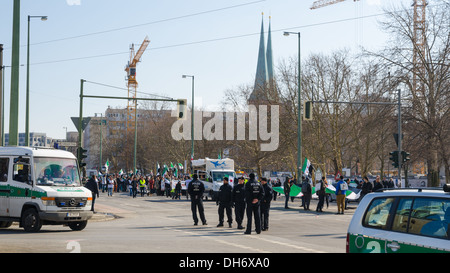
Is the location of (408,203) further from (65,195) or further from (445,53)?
(445,53)

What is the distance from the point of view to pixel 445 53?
1321 inches

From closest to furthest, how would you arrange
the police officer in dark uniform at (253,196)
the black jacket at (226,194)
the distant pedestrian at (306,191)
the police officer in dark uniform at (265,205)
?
the police officer in dark uniform at (253,196), the police officer in dark uniform at (265,205), the black jacket at (226,194), the distant pedestrian at (306,191)

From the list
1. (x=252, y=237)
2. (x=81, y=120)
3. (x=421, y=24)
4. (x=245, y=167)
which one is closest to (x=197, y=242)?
(x=252, y=237)

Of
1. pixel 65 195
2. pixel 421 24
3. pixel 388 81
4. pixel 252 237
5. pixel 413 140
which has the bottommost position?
pixel 252 237

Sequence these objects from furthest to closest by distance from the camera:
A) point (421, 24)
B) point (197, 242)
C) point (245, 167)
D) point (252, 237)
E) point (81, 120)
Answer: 1. point (245, 167)
2. point (421, 24)
3. point (81, 120)
4. point (252, 237)
5. point (197, 242)

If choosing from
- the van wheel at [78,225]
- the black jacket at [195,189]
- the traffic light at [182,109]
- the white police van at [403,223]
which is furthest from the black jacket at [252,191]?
the traffic light at [182,109]

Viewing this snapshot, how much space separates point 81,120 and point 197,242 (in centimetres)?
1506

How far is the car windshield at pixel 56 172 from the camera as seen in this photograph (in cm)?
1689

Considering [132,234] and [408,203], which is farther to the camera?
[132,234]

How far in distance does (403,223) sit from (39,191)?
1176 cm

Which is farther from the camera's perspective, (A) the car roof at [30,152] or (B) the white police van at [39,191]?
(A) the car roof at [30,152]

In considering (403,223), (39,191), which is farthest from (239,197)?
(403,223)

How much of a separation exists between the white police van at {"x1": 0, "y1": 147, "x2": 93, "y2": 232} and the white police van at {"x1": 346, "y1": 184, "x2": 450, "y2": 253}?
10.8m

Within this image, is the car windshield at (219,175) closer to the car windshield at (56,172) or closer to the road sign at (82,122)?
the road sign at (82,122)
